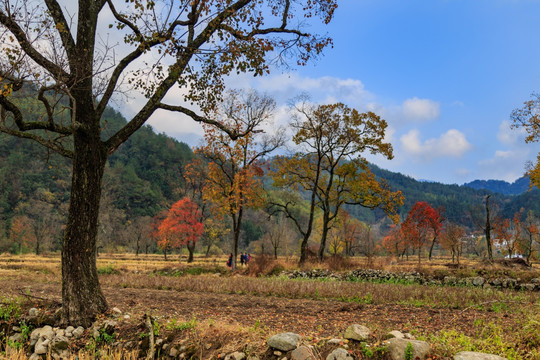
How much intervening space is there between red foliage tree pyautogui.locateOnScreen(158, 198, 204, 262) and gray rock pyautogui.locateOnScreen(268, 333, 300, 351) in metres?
32.8

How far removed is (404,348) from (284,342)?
184 cm

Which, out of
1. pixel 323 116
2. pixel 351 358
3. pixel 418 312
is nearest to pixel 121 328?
pixel 351 358

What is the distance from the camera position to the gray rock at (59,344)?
7297 millimetres

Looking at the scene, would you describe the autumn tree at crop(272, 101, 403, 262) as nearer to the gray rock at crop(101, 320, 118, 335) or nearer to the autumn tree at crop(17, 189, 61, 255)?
the gray rock at crop(101, 320, 118, 335)

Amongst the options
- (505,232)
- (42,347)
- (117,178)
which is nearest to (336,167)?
(42,347)

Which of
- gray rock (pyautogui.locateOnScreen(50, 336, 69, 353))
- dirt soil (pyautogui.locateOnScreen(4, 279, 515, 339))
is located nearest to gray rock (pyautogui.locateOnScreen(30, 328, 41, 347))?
gray rock (pyautogui.locateOnScreen(50, 336, 69, 353))

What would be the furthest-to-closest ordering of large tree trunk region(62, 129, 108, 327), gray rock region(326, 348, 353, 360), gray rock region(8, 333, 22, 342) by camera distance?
gray rock region(8, 333, 22, 342)
large tree trunk region(62, 129, 108, 327)
gray rock region(326, 348, 353, 360)

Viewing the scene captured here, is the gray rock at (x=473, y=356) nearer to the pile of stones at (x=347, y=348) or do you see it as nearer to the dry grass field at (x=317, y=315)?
the pile of stones at (x=347, y=348)

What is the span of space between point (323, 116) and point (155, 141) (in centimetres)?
8868

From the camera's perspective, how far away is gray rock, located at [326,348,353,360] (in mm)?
5078

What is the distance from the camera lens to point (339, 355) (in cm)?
512

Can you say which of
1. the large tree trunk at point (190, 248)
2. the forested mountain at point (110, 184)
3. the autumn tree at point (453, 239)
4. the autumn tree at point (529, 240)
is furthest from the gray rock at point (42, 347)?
the forested mountain at point (110, 184)

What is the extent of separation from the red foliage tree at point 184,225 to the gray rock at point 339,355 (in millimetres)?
33534

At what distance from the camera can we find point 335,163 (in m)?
26.3
